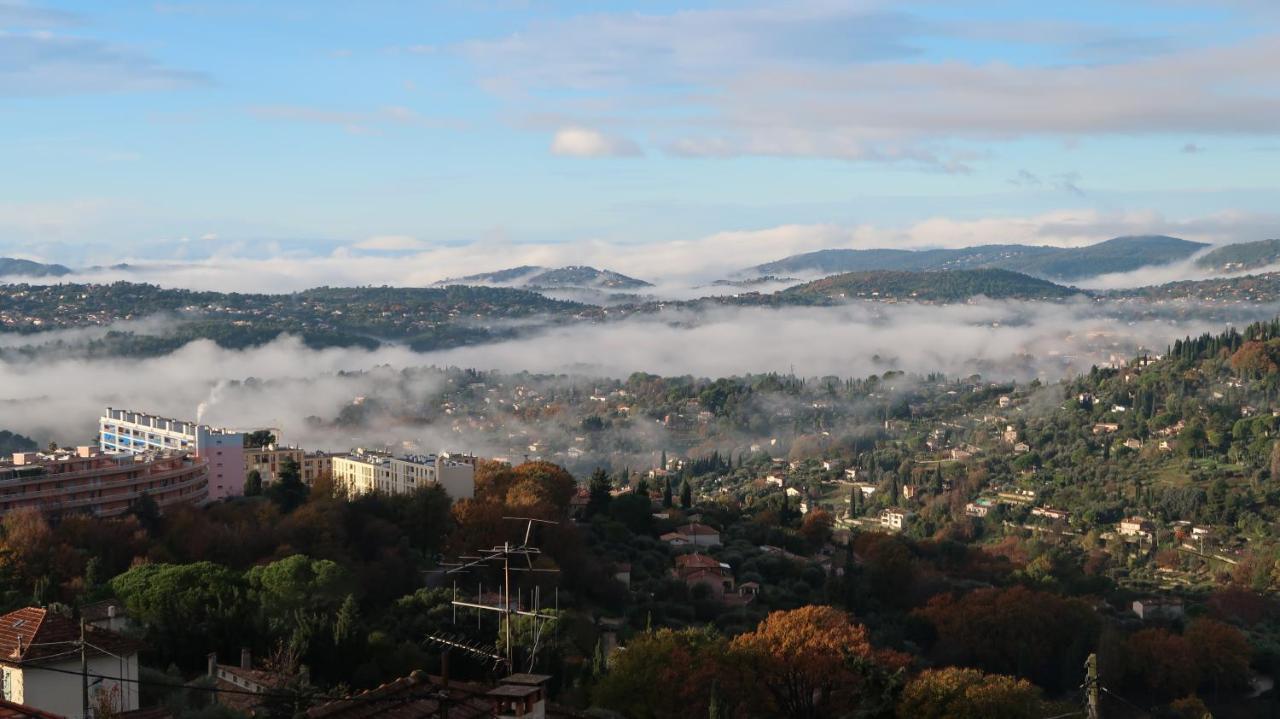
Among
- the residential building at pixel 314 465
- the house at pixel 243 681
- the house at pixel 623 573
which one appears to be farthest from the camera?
the residential building at pixel 314 465

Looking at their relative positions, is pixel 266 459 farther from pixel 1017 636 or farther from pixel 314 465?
pixel 1017 636

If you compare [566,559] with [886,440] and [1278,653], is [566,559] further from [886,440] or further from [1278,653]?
[886,440]

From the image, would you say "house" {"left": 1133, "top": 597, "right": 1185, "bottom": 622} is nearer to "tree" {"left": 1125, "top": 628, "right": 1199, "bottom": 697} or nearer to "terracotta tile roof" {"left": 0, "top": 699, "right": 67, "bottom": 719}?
"tree" {"left": 1125, "top": 628, "right": 1199, "bottom": 697}

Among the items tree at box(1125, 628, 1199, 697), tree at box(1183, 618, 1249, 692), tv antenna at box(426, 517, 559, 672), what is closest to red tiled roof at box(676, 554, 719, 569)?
tv antenna at box(426, 517, 559, 672)

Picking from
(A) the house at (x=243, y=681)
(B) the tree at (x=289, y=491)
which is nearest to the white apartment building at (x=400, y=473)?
(B) the tree at (x=289, y=491)

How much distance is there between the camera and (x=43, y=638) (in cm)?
2006

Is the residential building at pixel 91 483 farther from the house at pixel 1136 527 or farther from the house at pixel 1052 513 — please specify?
the house at pixel 1052 513

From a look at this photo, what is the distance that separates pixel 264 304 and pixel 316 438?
76.8m

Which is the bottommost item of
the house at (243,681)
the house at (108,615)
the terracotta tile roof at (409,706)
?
the house at (243,681)

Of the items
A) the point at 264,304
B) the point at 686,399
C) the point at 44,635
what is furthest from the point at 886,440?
the point at 44,635

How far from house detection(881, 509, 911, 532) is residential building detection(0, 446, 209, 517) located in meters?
46.7

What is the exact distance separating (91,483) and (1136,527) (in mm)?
53309

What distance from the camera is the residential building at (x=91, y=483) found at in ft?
130

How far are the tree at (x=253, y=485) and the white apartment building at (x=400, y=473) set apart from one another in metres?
2.26
